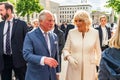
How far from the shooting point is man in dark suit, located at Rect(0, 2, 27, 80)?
6918 millimetres

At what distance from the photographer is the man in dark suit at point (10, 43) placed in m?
6.92

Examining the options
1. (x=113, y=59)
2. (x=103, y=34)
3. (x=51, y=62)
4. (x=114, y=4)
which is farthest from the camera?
(x=114, y=4)

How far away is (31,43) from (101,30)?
18.3 ft

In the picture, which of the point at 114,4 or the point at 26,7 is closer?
the point at 114,4

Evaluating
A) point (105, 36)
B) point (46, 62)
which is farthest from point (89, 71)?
point (105, 36)

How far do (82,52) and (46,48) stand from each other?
4.04 ft

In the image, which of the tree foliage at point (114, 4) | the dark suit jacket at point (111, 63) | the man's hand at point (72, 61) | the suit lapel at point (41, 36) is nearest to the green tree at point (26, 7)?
the tree foliage at point (114, 4)

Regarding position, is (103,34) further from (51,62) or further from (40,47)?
(51,62)

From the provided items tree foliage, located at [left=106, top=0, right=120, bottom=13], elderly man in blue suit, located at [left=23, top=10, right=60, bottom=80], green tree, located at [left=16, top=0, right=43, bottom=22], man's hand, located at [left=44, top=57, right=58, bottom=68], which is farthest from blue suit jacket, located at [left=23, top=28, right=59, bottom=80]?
green tree, located at [left=16, top=0, right=43, bottom=22]

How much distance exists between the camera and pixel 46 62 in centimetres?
464

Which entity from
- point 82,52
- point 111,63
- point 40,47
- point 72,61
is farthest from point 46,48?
point 111,63

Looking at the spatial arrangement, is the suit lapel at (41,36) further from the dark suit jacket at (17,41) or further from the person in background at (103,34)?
the person in background at (103,34)

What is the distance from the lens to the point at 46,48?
520 centimetres

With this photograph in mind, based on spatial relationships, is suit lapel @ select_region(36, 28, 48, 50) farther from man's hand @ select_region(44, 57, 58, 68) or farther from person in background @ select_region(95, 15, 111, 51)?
person in background @ select_region(95, 15, 111, 51)
